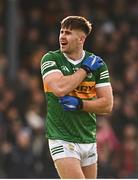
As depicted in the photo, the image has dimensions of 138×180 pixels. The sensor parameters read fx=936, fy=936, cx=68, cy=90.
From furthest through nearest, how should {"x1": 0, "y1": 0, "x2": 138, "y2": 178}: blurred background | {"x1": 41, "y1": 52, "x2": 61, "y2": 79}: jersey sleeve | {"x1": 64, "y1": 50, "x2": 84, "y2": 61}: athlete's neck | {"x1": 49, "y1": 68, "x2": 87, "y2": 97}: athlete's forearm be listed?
{"x1": 0, "y1": 0, "x2": 138, "y2": 178}: blurred background → {"x1": 64, "y1": 50, "x2": 84, "y2": 61}: athlete's neck → {"x1": 41, "y1": 52, "x2": 61, "y2": 79}: jersey sleeve → {"x1": 49, "y1": 68, "x2": 87, "y2": 97}: athlete's forearm

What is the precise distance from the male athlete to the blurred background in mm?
5464

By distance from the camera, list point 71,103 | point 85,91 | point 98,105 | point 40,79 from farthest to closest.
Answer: point 40,79, point 85,91, point 98,105, point 71,103

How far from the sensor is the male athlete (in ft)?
27.2

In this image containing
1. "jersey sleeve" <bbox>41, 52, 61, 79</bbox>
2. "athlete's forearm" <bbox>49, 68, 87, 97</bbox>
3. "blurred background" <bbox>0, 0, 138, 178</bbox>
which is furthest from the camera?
"blurred background" <bbox>0, 0, 138, 178</bbox>

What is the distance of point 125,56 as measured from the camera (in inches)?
671

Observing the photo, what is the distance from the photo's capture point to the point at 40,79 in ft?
53.2

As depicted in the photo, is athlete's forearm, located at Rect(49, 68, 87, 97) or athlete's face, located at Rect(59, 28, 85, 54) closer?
athlete's forearm, located at Rect(49, 68, 87, 97)

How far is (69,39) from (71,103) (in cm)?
59

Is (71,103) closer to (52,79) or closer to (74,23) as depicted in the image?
(52,79)

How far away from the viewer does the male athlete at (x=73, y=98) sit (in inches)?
327

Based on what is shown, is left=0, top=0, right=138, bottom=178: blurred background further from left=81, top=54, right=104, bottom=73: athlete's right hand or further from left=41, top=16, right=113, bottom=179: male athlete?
left=81, top=54, right=104, bottom=73: athlete's right hand

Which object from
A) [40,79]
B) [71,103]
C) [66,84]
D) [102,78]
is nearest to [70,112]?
[71,103]


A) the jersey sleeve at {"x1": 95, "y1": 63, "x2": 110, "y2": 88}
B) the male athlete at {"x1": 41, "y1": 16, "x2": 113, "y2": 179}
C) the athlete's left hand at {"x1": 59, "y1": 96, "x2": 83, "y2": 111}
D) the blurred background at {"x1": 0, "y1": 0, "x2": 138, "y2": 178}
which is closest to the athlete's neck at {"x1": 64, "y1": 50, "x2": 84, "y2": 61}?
the male athlete at {"x1": 41, "y1": 16, "x2": 113, "y2": 179}

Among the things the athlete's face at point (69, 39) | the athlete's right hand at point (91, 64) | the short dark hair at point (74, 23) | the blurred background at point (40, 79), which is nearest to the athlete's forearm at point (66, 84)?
the athlete's right hand at point (91, 64)
